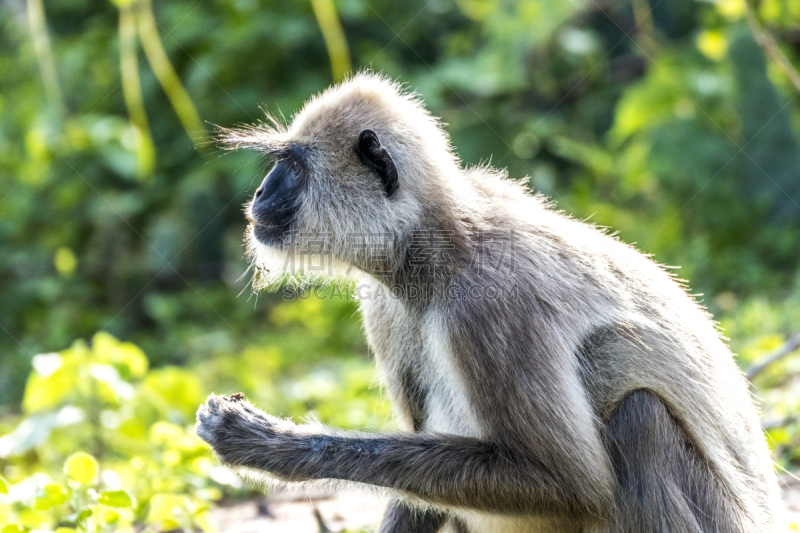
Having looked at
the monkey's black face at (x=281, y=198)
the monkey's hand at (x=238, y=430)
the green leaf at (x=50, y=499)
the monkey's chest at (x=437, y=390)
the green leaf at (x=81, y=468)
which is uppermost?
the monkey's black face at (x=281, y=198)

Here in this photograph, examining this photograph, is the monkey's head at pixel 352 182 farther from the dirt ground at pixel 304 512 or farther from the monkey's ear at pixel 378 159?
the dirt ground at pixel 304 512

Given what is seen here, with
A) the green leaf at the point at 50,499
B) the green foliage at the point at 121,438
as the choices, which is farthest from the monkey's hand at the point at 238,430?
the green leaf at the point at 50,499

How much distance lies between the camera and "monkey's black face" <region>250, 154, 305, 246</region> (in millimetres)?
4023

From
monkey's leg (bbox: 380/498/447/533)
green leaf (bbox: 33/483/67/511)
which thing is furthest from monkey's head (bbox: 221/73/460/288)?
green leaf (bbox: 33/483/67/511)

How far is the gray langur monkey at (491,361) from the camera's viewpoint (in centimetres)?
320

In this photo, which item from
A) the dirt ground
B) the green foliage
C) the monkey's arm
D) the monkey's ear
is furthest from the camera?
the dirt ground

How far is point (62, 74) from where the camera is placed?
34.9 ft

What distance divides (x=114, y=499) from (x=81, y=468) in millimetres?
202

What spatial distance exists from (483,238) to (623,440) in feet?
3.57

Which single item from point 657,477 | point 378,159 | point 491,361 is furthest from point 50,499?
point 657,477

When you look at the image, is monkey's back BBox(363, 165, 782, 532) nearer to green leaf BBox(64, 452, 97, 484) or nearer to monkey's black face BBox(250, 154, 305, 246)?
monkey's black face BBox(250, 154, 305, 246)

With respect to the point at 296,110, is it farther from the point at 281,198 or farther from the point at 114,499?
the point at 114,499

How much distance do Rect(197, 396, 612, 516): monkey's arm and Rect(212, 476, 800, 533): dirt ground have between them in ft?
3.06

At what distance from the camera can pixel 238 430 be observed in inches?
137
